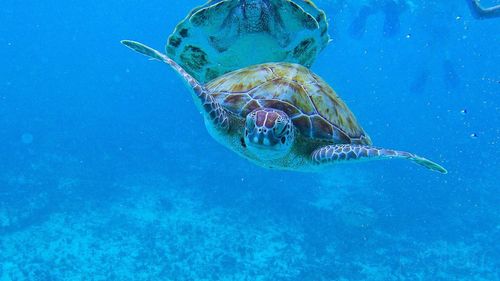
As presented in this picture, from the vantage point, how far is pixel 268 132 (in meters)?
3.11

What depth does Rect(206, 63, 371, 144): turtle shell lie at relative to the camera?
3.73 metres

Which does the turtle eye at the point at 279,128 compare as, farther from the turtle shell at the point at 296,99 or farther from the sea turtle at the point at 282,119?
the turtle shell at the point at 296,99

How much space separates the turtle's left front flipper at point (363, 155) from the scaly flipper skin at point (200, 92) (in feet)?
3.11

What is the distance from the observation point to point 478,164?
19.8 metres

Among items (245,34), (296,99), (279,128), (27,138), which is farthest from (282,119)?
(27,138)

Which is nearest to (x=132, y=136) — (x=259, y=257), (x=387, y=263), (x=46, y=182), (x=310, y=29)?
(x=46, y=182)

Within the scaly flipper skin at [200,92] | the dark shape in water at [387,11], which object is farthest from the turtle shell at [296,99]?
the dark shape in water at [387,11]

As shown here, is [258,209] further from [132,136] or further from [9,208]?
[132,136]

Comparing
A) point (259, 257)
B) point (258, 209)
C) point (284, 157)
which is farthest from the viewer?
point (258, 209)

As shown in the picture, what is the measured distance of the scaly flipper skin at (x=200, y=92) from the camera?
3330mm

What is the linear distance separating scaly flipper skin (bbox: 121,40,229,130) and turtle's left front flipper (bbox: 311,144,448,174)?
3.11 feet

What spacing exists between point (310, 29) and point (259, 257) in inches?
246

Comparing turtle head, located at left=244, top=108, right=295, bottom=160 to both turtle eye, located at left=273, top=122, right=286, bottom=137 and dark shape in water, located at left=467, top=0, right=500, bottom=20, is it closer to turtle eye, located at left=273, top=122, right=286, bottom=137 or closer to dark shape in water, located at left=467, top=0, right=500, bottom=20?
turtle eye, located at left=273, top=122, right=286, bottom=137

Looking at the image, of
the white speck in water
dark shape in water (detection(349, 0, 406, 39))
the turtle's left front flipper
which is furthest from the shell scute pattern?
dark shape in water (detection(349, 0, 406, 39))
